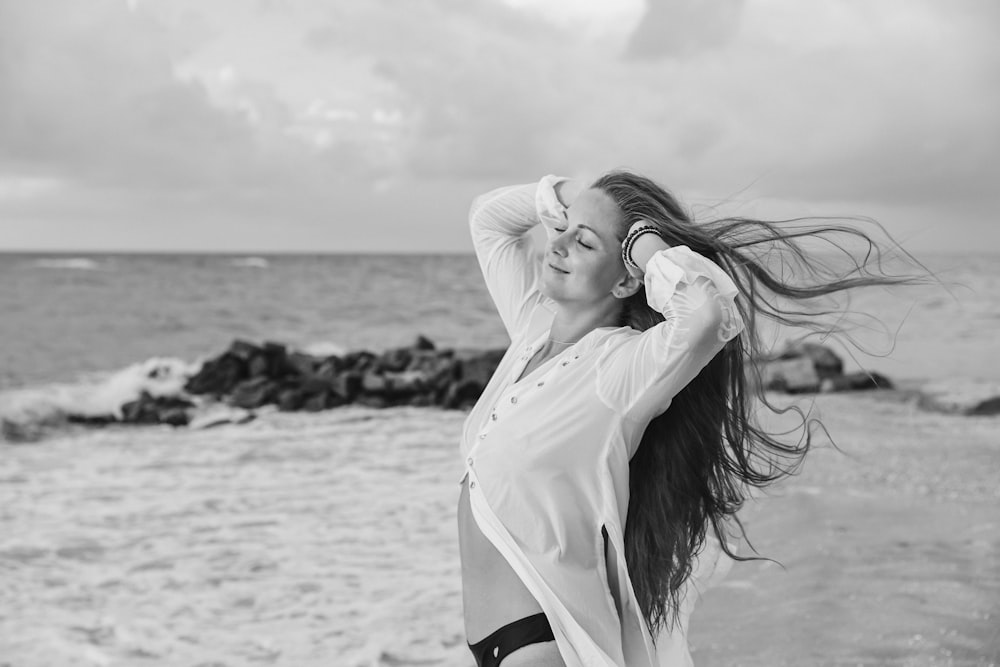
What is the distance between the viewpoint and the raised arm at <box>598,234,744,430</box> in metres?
2.13

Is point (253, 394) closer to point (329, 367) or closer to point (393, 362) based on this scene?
point (329, 367)

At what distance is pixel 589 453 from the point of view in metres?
2.28

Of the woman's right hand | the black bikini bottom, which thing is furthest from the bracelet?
the black bikini bottom

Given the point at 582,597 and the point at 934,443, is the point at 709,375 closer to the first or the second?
the point at 582,597

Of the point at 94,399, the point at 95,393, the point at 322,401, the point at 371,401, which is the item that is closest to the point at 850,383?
the point at 371,401

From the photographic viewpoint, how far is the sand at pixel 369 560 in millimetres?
4836

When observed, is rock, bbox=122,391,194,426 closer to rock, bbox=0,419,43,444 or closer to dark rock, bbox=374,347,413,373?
rock, bbox=0,419,43,444

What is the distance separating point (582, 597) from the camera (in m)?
2.28

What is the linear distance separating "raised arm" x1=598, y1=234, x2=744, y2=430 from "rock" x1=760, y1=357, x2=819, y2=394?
10.9 meters

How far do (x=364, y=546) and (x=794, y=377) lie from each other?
26.2ft

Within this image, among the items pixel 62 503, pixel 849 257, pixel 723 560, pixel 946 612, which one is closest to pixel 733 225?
Result: pixel 849 257

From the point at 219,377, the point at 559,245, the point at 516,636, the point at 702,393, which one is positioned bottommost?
the point at 516,636

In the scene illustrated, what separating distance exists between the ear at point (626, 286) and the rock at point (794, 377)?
10746 millimetres

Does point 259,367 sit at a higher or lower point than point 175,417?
higher
